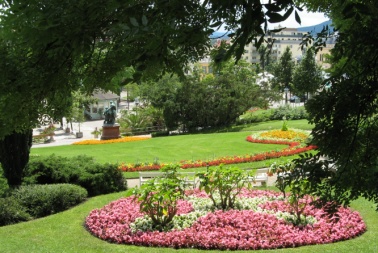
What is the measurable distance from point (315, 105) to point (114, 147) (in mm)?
22874

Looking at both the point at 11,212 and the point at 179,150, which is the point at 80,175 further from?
the point at 179,150

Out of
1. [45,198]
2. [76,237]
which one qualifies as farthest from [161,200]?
[45,198]

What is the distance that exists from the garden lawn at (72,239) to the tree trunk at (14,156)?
2210 millimetres

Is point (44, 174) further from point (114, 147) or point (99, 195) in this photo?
point (114, 147)

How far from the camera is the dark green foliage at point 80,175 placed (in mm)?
13164

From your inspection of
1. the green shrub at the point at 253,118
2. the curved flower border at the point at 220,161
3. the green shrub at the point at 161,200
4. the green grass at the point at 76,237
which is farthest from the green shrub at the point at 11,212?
the green shrub at the point at 253,118

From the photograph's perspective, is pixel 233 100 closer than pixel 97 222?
No

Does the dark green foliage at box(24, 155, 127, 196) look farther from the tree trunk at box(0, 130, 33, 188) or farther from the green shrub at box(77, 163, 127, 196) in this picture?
the tree trunk at box(0, 130, 33, 188)

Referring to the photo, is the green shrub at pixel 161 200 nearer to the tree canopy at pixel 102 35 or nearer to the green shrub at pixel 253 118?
the tree canopy at pixel 102 35

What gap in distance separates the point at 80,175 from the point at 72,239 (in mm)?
4779

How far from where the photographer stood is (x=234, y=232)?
→ 839 cm

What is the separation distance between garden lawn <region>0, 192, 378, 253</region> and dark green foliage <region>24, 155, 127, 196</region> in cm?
224

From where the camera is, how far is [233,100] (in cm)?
3622

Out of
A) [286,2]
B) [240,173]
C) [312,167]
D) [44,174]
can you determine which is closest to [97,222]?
[240,173]
